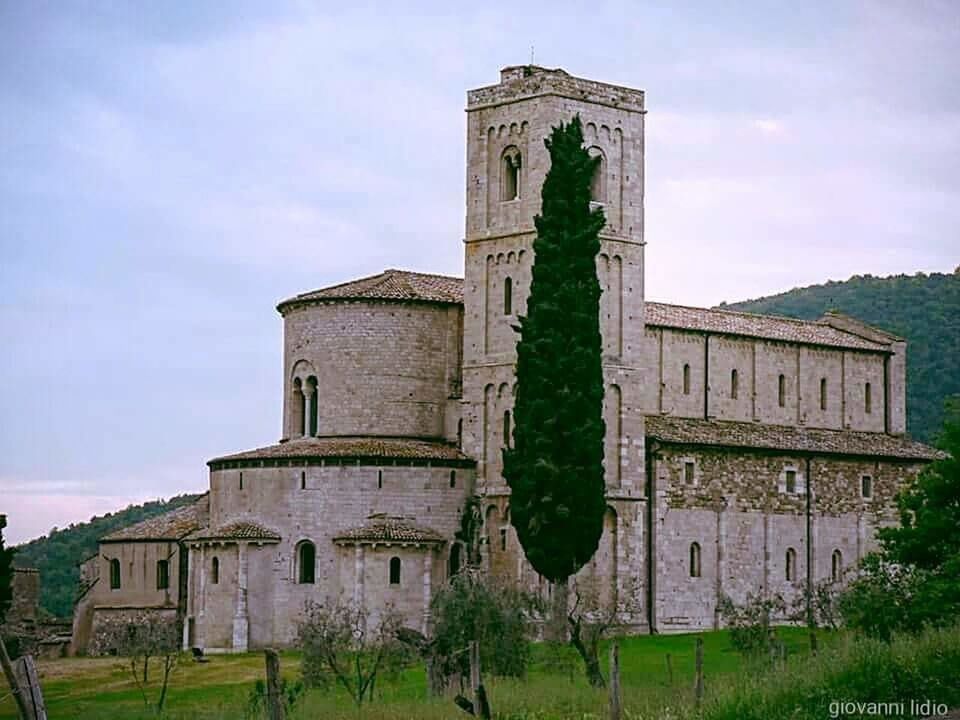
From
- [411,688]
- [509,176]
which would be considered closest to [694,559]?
[509,176]

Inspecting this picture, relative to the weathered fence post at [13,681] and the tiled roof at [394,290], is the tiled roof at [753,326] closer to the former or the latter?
the tiled roof at [394,290]

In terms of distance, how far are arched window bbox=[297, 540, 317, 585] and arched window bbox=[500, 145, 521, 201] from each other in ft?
38.5

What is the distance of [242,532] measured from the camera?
190ft

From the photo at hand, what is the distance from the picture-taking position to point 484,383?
59250mm

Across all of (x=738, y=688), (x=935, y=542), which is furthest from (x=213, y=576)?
(x=738, y=688)

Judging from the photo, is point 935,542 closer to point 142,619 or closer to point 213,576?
point 213,576

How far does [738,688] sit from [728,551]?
32101 millimetres

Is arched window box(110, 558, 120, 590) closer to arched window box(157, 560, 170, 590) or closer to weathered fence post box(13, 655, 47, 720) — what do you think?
arched window box(157, 560, 170, 590)

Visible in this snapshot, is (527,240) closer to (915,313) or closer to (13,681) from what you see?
(13,681)

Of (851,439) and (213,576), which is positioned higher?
(851,439)

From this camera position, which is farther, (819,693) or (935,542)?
(935,542)

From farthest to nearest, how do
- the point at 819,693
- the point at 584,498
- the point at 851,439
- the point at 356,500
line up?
the point at 851,439 → the point at 356,500 → the point at 584,498 → the point at 819,693

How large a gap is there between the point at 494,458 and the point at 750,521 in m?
8.63

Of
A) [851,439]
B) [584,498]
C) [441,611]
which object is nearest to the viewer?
[441,611]
